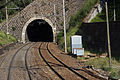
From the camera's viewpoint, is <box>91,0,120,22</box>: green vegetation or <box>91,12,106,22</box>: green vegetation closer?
<box>91,0,120,22</box>: green vegetation

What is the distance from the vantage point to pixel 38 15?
46.0 metres

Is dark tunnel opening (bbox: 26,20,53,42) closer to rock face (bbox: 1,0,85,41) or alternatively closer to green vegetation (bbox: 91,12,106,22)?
rock face (bbox: 1,0,85,41)

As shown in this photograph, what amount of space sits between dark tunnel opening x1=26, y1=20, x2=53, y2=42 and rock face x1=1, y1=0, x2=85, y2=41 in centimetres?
456

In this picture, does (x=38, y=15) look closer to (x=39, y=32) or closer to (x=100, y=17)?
(x=39, y=32)

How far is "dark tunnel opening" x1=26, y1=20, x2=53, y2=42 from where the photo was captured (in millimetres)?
51737

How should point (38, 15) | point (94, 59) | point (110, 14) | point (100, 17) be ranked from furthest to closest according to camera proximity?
point (38, 15) → point (100, 17) → point (110, 14) → point (94, 59)

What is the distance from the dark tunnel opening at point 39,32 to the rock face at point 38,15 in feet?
15.0

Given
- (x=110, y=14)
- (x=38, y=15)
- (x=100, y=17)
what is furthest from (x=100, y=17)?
(x=38, y=15)

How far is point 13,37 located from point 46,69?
3262 centimetres

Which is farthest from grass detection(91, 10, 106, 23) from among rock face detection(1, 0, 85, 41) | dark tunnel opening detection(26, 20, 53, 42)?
dark tunnel opening detection(26, 20, 53, 42)

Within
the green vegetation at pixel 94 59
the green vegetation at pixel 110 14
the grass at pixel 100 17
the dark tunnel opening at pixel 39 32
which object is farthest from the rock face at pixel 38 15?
the green vegetation at pixel 110 14

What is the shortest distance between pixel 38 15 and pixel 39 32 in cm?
1150

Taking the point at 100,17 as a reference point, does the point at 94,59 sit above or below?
below

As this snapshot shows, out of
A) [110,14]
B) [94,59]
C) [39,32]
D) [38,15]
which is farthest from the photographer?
[39,32]
